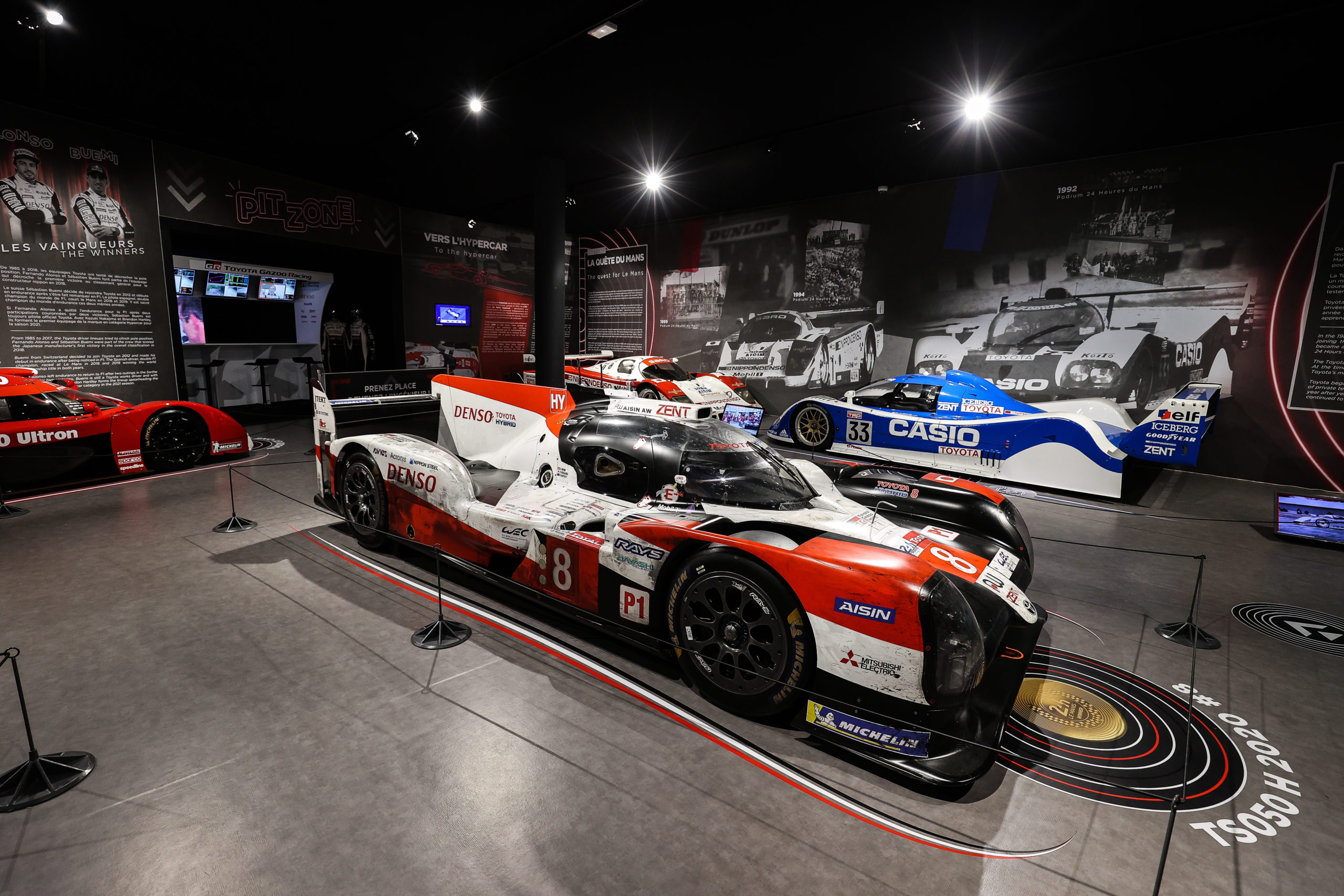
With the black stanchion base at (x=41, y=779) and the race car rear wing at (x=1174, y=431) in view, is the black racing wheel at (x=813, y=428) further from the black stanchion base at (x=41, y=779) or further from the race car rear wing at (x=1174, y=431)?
the black stanchion base at (x=41, y=779)

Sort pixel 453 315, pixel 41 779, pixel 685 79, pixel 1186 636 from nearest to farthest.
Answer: pixel 41 779, pixel 1186 636, pixel 685 79, pixel 453 315

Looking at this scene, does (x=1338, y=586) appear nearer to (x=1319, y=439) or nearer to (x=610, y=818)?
(x=1319, y=439)

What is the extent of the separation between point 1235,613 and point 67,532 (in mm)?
7721

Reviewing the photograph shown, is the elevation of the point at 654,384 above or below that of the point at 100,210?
below

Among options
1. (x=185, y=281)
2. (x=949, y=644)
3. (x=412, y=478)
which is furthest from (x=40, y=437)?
(x=949, y=644)

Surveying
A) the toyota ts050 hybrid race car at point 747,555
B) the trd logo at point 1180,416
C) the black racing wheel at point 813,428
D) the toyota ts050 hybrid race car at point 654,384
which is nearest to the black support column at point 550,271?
the toyota ts050 hybrid race car at point 654,384

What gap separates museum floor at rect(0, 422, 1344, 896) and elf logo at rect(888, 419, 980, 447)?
2.99 metres

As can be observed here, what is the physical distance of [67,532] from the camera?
4227 mm

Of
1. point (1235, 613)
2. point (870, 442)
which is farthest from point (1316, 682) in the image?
point (870, 442)

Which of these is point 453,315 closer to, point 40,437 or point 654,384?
point 654,384

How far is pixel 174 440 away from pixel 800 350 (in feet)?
29.4

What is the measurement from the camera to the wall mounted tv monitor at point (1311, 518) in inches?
→ 181

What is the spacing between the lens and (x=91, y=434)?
539cm

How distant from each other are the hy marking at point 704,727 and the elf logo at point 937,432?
514cm
